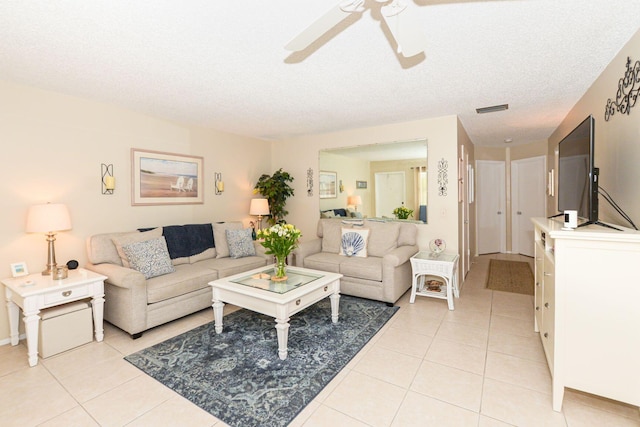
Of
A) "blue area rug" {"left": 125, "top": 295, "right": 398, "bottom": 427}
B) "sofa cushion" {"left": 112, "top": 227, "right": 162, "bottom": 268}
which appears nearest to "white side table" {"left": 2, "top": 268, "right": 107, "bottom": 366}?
"sofa cushion" {"left": 112, "top": 227, "right": 162, "bottom": 268}

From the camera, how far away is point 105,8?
5.63ft

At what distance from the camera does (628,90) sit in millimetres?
2199

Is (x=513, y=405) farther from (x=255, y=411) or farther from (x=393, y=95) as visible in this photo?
(x=393, y=95)

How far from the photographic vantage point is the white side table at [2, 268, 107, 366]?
244 centimetres

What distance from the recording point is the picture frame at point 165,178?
379 centimetres

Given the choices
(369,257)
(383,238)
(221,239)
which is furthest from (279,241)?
(383,238)

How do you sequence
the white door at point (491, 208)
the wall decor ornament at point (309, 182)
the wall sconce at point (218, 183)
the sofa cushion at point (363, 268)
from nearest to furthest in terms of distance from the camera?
the sofa cushion at point (363, 268)
the wall sconce at point (218, 183)
the wall decor ornament at point (309, 182)
the white door at point (491, 208)

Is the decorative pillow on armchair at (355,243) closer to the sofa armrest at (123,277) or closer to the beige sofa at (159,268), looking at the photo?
the beige sofa at (159,268)

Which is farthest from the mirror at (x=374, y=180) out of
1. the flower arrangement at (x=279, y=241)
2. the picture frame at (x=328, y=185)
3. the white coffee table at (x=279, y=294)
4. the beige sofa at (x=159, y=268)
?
the flower arrangement at (x=279, y=241)

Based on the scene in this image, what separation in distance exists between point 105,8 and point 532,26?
257cm

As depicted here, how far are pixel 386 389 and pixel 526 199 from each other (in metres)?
6.21

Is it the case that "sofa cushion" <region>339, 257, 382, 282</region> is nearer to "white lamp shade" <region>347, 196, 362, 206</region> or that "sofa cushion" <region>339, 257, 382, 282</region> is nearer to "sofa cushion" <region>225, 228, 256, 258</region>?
"white lamp shade" <region>347, 196, 362, 206</region>

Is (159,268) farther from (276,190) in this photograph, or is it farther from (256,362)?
(276,190)

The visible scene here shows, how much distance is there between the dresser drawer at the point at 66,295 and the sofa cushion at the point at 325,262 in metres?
2.44
